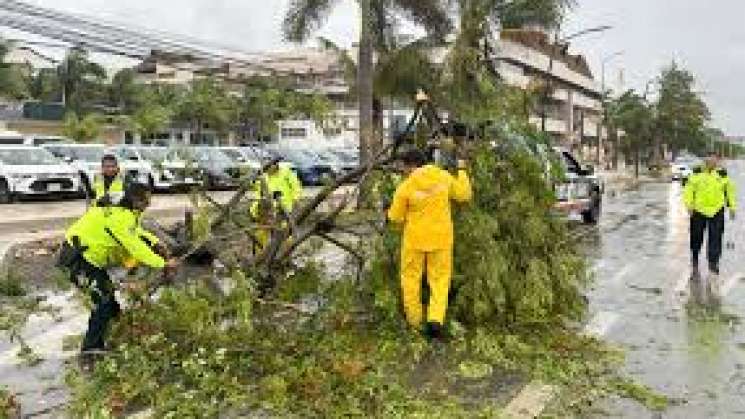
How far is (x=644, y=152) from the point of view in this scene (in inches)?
3666

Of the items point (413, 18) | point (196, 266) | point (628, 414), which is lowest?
point (628, 414)

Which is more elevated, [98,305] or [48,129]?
[48,129]

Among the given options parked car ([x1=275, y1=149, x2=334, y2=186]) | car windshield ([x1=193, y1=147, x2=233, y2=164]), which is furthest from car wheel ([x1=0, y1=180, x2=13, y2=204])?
parked car ([x1=275, y1=149, x2=334, y2=186])

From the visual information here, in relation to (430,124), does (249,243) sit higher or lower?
lower

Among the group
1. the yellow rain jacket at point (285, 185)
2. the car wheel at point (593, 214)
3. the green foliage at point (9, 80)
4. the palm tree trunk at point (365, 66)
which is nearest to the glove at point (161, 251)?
the yellow rain jacket at point (285, 185)

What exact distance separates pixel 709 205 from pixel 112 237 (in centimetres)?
869

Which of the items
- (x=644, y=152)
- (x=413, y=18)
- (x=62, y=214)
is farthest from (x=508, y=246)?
(x=644, y=152)

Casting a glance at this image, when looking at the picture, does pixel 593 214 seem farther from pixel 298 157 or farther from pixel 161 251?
pixel 298 157

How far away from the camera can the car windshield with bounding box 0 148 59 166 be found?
2606 cm

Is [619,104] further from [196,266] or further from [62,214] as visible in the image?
[196,266]

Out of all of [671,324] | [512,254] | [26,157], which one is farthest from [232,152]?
[512,254]

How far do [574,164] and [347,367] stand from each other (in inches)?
580

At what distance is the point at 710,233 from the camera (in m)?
13.3

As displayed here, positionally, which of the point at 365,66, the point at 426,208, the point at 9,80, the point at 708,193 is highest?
the point at 9,80
